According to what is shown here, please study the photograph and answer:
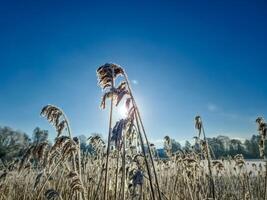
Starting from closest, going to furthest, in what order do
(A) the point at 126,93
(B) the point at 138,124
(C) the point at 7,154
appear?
(B) the point at 138,124 < (A) the point at 126,93 < (C) the point at 7,154

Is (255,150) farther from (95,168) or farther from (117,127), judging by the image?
(117,127)

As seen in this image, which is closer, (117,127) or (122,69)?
(117,127)

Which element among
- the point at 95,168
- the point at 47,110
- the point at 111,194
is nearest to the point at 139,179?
the point at 47,110

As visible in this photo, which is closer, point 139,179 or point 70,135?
point 139,179

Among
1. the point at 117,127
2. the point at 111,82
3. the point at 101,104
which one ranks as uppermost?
the point at 111,82

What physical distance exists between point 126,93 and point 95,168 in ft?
19.1

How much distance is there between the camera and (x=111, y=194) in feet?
18.0

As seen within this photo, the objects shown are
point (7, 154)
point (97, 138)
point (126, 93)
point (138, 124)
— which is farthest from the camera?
point (7, 154)

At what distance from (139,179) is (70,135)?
1.23 metres

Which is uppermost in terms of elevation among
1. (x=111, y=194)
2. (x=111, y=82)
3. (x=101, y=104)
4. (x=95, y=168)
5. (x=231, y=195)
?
(x=111, y=82)

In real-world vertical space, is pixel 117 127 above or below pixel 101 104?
below

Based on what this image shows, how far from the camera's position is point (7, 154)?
4072 cm

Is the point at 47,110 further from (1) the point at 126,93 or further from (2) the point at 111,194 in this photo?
(2) the point at 111,194

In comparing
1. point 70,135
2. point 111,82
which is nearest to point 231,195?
point 70,135
